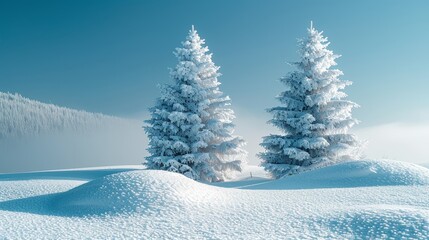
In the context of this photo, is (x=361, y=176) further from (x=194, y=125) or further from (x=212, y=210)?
(x=194, y=125)

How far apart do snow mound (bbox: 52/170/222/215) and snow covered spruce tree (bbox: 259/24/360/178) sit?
9.13 m

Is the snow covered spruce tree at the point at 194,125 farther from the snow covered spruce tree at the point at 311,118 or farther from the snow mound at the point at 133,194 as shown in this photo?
the snow mound at the point at 133,194

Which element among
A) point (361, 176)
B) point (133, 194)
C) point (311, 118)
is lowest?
point (133, 194)

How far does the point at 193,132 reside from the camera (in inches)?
819

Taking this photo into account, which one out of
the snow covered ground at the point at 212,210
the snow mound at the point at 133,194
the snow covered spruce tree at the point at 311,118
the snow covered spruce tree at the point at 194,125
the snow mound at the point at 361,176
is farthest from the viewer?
the snow covered spruce tree at the point at 194,125

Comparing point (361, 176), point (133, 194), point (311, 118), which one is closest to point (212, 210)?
point (133, 194)

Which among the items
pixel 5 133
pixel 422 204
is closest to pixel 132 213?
pixel 422 204

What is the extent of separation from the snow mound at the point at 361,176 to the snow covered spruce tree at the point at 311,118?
3758 mm

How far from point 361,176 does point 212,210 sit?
7.51 meters

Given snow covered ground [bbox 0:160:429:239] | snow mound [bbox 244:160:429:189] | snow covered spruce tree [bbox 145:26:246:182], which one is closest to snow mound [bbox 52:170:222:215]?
snow covered ground [bbox 0:160:429:239]

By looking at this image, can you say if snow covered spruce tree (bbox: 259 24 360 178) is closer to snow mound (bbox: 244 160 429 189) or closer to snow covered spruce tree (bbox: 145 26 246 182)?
snow covered spruce tree (bbox: 145 26 246 182)

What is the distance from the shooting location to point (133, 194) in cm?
1030

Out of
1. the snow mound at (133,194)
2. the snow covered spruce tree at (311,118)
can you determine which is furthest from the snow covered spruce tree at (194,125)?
the snow mound at (133,194)

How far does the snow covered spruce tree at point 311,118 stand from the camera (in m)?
19.4
